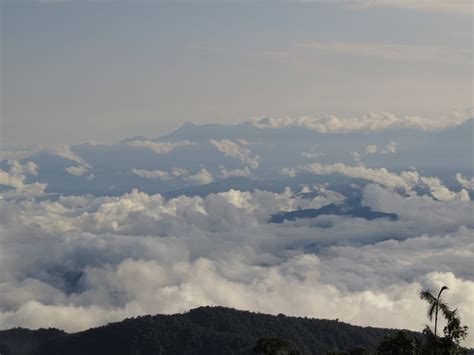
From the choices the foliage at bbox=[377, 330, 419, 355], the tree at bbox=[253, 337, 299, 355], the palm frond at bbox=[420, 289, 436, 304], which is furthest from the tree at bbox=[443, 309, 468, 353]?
the tree at bbox=[253, 337, 299, 355]

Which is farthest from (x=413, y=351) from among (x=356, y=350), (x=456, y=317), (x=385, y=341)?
(x=356, y=350)

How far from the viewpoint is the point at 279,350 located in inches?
4715

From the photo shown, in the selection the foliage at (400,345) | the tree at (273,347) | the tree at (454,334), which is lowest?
the tree at (454,334)

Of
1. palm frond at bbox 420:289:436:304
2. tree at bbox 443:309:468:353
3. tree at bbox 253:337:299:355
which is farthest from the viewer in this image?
tree at bbox 253:337:299:355

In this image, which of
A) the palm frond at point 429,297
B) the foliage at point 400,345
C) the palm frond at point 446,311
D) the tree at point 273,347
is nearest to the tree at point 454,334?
the palm frond at point 446,311

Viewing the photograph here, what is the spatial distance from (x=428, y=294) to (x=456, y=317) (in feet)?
21.0

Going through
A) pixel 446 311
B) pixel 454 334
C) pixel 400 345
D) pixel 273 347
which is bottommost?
pixel 454 334

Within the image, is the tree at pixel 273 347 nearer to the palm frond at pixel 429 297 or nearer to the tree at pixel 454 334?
the tree at pixel 454 334

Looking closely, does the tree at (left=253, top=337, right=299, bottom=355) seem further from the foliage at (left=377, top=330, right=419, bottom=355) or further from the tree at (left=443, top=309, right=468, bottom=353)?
the tree at (left=443, top=309, right=468, bottom=353)

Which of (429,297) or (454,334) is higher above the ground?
(429,297)

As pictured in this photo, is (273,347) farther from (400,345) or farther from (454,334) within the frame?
(454,334)

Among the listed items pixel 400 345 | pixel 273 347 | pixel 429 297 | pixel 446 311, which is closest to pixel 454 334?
pixel 446 311

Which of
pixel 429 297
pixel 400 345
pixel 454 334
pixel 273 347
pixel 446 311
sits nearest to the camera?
pixel 429 297

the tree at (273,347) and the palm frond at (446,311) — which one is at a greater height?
the tree at (273,347)
